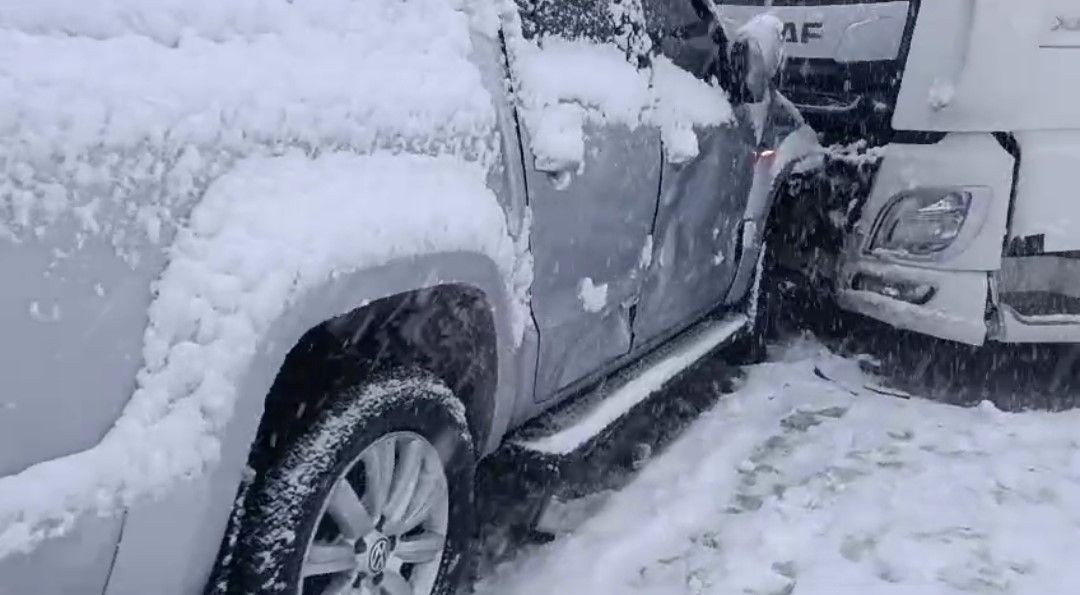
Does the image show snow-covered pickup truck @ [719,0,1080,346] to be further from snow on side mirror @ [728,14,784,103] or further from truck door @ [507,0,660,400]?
truck door @ [507,0,660,400]

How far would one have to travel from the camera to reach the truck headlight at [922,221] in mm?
4742

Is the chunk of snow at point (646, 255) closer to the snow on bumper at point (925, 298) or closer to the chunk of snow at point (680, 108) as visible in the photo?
the chunk of snow at point (680, 108)

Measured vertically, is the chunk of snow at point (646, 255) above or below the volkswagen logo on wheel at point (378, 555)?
above

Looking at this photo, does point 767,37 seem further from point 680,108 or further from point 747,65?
point 680,108

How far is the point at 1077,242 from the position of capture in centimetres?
463

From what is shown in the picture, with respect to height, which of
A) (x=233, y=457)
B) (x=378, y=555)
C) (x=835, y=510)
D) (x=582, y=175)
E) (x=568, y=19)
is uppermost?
(x=568, y=19)

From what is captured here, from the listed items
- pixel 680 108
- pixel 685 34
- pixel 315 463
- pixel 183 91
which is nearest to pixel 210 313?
pixel 183 91

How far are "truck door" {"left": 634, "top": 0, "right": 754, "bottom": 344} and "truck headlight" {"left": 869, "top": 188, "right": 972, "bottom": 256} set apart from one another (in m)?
0.71

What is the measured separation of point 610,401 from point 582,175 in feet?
2.65

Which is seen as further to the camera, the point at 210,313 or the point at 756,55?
the point at 756,55

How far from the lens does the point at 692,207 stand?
411 centimetres

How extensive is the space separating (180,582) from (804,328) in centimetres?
445

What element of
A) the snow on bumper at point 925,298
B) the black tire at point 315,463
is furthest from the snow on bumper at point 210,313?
the snow on bumper at point 925,298

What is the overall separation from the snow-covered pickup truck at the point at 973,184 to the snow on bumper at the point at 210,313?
3157mm
